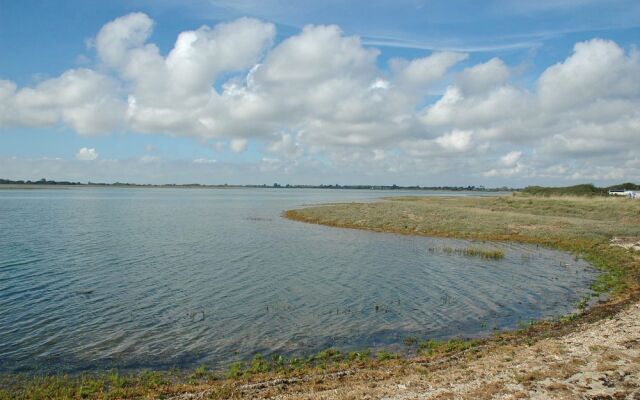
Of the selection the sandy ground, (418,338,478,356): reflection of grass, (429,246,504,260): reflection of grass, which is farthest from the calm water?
the sandy ground

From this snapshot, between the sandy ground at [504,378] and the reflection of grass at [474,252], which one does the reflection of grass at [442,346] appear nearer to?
the sandy ground at [504,378]

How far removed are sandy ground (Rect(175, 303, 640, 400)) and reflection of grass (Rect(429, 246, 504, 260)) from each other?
81.3 ft

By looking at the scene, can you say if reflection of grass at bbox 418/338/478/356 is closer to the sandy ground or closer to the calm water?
the sandy ground

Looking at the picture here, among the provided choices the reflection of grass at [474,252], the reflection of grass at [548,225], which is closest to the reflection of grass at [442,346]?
the reflection of grass at [548,225]

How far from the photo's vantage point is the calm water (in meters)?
18.2

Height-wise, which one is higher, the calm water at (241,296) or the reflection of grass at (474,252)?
the reflection of grass at (474,252)

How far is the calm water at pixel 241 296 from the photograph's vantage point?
18156 mm

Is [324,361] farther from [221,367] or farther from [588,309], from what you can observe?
[588,309]

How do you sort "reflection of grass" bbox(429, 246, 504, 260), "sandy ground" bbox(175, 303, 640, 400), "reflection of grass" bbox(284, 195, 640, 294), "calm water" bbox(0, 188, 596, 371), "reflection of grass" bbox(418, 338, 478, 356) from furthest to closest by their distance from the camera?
"reflection of grass" bbox(429, 246, 504, 260), "reflection of grass" bbox(284, 195, 640, 294), "calm water" bbox(0, 188, 596, 371), "reflection of grass" bbox(418, 338, 478, 356), "sandy ground" bbox(175, 303, 640, 400)

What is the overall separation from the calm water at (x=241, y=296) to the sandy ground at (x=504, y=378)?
3.72m

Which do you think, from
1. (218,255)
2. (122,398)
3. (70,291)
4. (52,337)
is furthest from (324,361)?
(218,255)

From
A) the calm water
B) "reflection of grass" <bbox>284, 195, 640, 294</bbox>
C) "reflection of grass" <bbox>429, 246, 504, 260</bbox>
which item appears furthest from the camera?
"reflection of grass" <bbox>429, 246, 504, 260</bbox>

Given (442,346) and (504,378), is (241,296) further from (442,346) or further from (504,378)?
(504,378)

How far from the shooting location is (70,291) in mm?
26219
